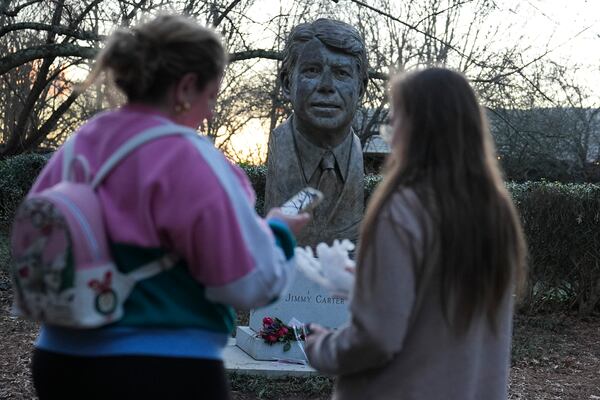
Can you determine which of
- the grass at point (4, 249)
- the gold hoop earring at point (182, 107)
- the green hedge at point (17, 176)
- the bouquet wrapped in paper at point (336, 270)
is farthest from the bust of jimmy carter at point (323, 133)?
the green hedge at point (17, 176)

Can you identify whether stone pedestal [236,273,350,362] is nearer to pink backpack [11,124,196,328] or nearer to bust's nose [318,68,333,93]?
bust's nose [318,68,333,93]

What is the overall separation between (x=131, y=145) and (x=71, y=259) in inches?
12.2

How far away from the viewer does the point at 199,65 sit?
76.8 inches

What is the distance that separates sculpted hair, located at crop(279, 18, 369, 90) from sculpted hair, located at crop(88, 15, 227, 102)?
13.4ft

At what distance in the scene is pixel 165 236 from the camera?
1868 millimetres

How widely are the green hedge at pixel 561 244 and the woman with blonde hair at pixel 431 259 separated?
310 inches

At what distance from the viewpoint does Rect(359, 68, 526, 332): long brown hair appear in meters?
2.06

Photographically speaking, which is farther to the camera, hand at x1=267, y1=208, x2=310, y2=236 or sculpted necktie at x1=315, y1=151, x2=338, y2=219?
sculpted necktie at x1=315, y1=151, x2=338, y2=219

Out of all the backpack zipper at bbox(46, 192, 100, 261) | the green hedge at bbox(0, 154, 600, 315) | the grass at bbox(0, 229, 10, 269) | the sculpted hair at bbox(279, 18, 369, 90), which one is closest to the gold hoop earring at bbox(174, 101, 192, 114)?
the backpack zipper at bbox(46, 192, 100, 261)

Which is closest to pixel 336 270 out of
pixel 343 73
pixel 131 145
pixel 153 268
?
pixel 153 268

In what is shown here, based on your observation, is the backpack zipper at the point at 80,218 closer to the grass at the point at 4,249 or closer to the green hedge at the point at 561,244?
the green hedge at the point at 561,244

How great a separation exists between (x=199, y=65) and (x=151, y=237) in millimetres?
450

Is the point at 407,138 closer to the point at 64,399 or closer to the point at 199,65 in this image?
the point at 199,65

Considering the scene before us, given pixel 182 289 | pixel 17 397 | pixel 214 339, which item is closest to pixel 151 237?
pixel 182 289
